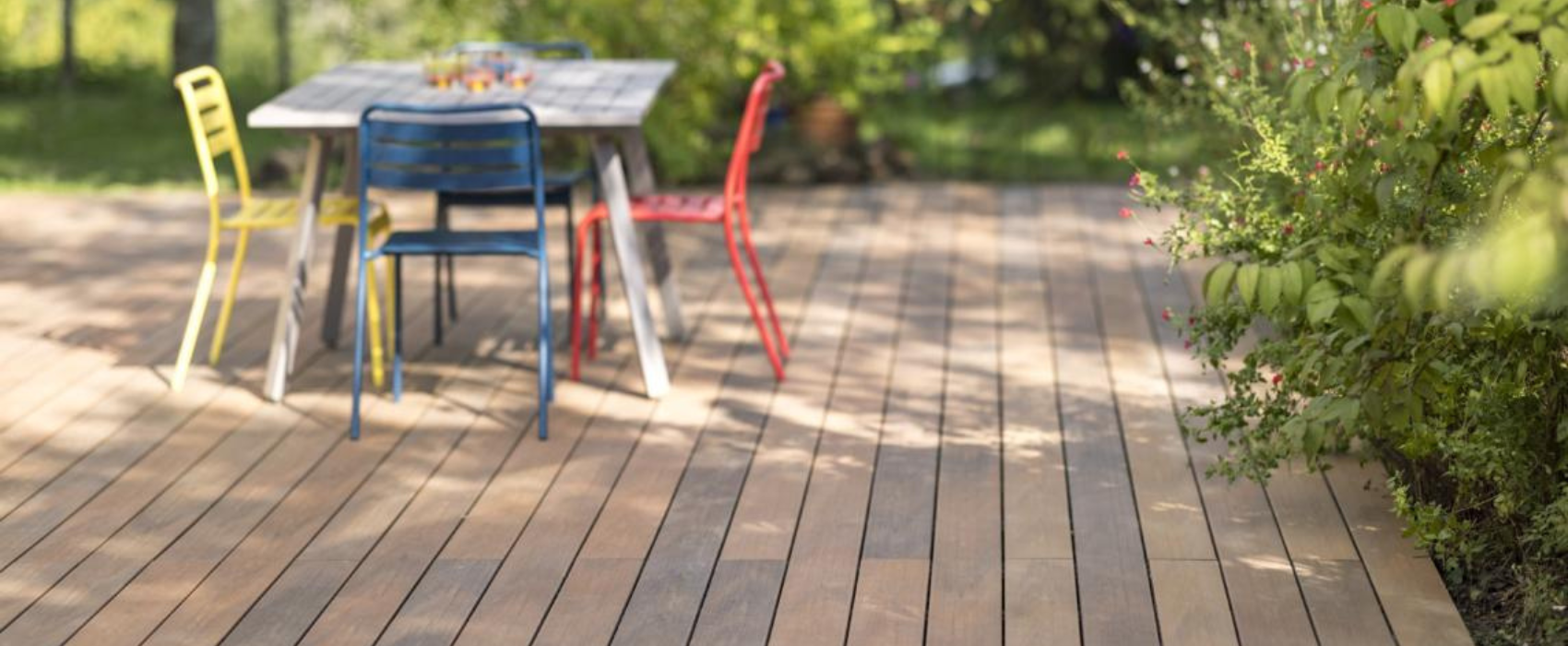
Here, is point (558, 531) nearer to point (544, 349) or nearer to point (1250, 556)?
point (544, 349)

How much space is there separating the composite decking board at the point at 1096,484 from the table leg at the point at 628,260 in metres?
0.97

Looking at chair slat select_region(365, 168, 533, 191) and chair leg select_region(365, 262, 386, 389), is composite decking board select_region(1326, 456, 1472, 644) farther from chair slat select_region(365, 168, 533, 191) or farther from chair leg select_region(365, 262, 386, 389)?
chair leg select_region(365, 262, 386, 389)

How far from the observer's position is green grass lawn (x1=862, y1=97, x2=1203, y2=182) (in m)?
8.64

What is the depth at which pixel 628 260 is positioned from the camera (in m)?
4.85

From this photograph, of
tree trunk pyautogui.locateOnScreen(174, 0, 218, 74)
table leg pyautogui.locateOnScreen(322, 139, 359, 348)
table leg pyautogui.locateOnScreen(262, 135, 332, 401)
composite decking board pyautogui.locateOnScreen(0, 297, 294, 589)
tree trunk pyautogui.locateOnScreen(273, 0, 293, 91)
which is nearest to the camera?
composite decking board pyautogui.locateOnScreen(0, 297, 294, 589)

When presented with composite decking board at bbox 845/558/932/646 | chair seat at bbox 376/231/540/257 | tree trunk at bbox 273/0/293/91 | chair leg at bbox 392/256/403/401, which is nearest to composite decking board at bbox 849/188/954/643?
composite decking board at bbox 845/558/932/646

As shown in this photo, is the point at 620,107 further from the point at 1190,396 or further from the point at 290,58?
the point at 290,58

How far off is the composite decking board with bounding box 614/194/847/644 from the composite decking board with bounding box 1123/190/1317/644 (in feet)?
2.91

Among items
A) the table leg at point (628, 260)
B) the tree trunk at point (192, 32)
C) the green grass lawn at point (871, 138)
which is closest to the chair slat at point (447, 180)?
the table leg at point (628, 260)

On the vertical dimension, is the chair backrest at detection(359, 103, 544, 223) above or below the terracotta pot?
above

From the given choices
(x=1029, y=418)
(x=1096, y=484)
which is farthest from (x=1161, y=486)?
(x=1029, y=418)

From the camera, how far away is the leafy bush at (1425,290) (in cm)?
257

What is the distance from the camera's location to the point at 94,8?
12.2 m

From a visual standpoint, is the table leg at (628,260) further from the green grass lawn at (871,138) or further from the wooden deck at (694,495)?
the green grass lawn at (871,138)
